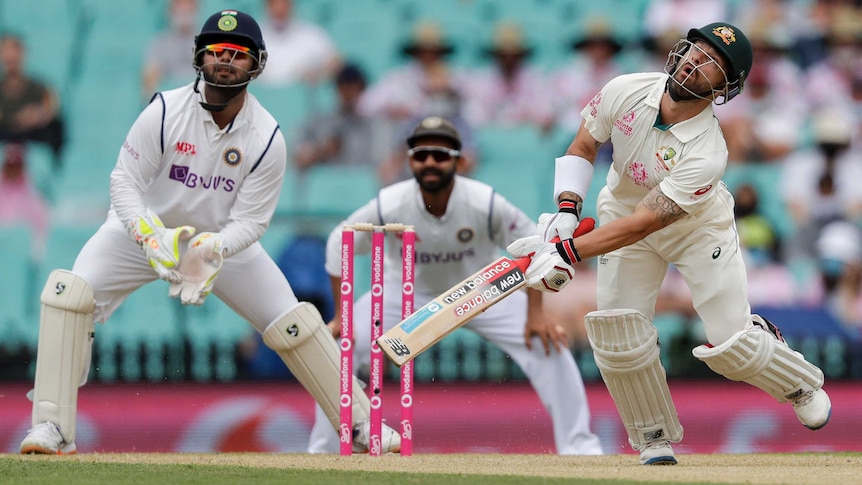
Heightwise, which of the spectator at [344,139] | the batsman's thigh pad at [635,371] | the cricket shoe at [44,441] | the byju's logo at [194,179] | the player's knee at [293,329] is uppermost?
the spectator at [344,139]

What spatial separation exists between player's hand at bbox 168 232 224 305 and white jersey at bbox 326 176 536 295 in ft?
3.61

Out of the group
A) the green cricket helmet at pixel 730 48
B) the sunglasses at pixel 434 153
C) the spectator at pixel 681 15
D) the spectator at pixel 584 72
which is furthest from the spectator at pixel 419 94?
the green cricket helmet at pixel 730 48

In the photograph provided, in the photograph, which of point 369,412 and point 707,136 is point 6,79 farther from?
point 707,136

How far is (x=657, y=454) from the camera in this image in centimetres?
495

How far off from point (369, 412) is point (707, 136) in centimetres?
183

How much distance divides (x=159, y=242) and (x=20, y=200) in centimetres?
451

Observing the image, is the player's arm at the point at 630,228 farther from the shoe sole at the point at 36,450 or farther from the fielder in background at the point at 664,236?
the shoe sole at the point at 36,450

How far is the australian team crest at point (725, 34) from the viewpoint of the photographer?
4573mm

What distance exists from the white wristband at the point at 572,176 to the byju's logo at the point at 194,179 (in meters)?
1.33

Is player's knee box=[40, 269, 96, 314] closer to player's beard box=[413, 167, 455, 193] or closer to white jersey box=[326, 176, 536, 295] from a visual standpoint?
white jersey box=[326, 176, 536, 295]

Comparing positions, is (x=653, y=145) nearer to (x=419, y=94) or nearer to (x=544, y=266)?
(x=544, y=266)

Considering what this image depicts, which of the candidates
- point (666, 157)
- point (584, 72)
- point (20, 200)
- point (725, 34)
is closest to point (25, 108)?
point (20, 200)

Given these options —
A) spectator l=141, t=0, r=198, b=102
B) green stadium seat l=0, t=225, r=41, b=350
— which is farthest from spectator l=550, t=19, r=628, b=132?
green stadium seat l=0, t=225, r=41, b=350

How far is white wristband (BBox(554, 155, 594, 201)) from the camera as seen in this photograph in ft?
15.8
